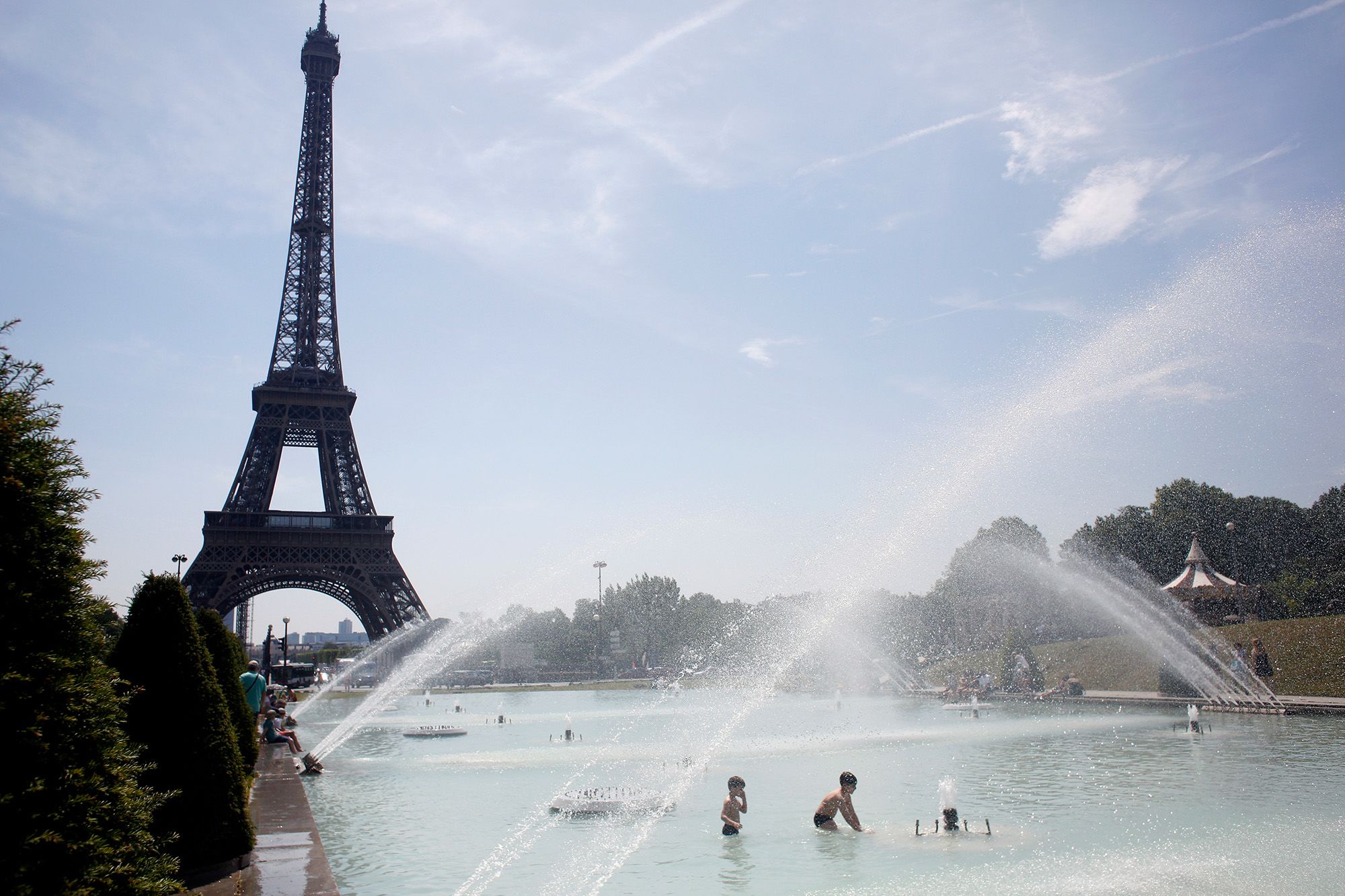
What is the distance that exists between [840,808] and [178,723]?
943 cm

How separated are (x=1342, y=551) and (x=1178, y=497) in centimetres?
1424

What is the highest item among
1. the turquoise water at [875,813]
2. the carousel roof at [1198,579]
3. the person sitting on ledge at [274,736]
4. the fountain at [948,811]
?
the carousel roof at [1198,579]

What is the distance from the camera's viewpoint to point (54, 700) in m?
5.73

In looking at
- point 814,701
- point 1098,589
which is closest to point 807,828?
point 814,701

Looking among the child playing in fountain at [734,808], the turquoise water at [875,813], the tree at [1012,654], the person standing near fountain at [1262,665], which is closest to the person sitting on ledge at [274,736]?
the turquoise water at [875,813]

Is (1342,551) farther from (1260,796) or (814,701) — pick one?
(1260,796)

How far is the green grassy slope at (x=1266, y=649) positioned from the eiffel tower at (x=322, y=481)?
43016 millimetres

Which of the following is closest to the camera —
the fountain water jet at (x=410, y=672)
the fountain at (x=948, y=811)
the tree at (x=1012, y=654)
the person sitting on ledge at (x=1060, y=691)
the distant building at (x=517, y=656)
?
the fountain at (x=948, y=811)

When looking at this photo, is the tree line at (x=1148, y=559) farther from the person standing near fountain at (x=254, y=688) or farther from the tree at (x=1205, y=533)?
the person standing near fountain at (x=254, y=688)

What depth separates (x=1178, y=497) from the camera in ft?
283

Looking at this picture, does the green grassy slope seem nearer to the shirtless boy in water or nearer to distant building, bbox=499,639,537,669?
the shirtless boy in water

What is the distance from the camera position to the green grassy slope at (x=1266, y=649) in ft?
111

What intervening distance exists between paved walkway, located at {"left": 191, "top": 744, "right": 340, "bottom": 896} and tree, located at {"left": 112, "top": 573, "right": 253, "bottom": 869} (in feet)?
1.78

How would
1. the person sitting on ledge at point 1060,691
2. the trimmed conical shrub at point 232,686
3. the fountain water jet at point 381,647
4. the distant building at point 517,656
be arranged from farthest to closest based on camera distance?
the distant building at point 517,656, the fountain water jet at point 381,647, the person sitting on ledge at point 1060,691, the trimmed conical shrub at point 232,686
